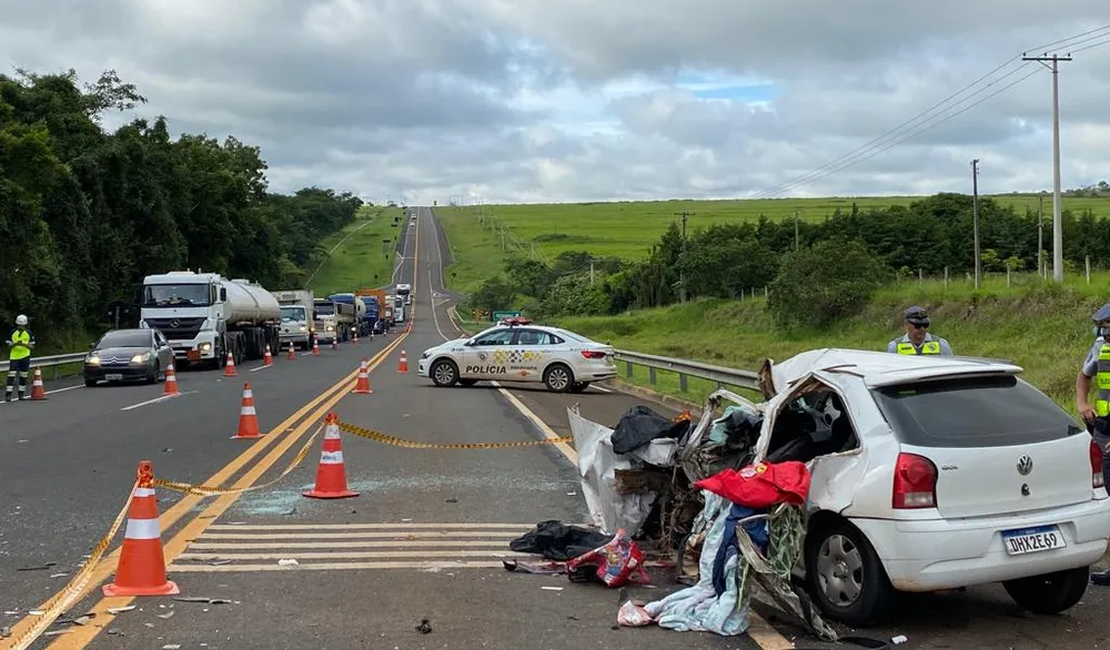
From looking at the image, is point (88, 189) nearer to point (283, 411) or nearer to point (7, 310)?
point (7, 310)

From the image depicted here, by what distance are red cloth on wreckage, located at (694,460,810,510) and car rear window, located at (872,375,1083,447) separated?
590 mm

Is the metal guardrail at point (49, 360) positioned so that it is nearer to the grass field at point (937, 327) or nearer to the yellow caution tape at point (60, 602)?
the grass field at point (937, 327)

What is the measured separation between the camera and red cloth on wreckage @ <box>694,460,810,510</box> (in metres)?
6.00

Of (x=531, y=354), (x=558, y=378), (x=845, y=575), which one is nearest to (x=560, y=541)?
(x=845, y=575)

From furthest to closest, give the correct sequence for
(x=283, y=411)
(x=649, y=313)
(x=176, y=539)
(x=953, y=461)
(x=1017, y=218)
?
(x=1017, y=218)
(x=649, y=313)
(x=283, y=411)
(x=176, y=539)
(x=953, y=461)

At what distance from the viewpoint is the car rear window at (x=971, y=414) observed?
5.84m

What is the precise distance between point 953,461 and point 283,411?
47.6ft

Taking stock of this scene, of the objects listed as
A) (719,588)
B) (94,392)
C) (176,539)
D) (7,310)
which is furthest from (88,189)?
(719,588)

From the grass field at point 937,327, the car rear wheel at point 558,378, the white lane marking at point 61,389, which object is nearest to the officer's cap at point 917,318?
the grass field at point 937,327

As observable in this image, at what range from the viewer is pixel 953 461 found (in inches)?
224

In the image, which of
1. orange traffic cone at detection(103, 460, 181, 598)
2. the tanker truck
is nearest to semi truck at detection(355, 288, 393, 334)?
the tanker truck

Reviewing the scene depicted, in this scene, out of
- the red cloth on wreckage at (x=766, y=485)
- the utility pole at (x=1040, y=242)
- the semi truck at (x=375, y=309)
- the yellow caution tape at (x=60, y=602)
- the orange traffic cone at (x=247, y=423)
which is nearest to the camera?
the yellow caution tape at (x=60, y=602)

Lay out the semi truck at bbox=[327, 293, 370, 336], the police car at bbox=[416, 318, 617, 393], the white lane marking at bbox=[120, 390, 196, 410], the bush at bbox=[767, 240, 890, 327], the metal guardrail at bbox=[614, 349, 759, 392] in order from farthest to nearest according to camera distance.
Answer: the semi truck at bbox=[327, 293, 370, 336]
the bush at bbox=[767, 240, 890, 327]
the police car at bbox=[416, 318, 617, 393]
the white lane marking at bbox=[120, 390, 196, 410]
the metal guardrail at bbox=[614, 349, 759, 392]

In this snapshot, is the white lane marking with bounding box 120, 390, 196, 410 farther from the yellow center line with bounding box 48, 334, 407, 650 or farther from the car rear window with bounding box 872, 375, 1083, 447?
the car rear window with bounding box 872, 375, 1083, 447
